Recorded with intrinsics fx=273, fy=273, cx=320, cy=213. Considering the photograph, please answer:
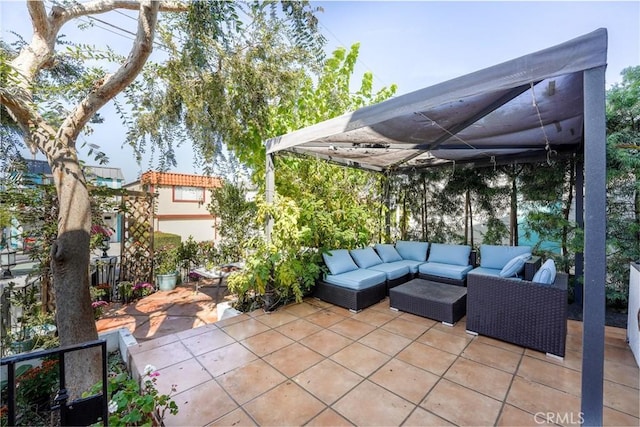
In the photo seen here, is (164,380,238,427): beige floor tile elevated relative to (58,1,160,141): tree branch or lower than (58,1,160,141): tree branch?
lower

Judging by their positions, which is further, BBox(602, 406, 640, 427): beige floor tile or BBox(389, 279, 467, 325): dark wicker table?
BBox(389, 279, 467, 325): dark wicker table

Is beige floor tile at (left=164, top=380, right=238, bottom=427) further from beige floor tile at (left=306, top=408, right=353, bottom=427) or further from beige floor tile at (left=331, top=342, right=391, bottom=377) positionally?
beige floor tile at (left=331, top=342, right=391, bottom=377)

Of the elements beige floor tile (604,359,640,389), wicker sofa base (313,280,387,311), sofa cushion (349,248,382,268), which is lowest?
beige floor tile (604,359,640,389)

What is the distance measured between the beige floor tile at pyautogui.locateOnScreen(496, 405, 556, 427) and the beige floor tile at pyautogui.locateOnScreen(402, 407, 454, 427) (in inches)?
16.3

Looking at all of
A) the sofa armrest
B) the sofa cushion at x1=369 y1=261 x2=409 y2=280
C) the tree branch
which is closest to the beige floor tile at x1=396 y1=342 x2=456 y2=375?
the sofa cushion at x1=369 y1=261 x2=409 y2=280

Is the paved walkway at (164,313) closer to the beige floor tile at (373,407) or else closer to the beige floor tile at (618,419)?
the beige floor tile at (373,407)

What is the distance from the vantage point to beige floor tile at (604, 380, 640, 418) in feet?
6.94

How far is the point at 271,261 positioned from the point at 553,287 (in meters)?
3.48

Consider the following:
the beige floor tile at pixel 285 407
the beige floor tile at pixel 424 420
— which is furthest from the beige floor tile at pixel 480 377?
the beige floor tile at pixel 285 407

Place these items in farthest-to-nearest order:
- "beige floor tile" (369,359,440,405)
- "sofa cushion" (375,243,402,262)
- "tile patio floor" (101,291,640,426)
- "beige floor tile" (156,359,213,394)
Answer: "sofa cushion" (375,243,402,262), "beige floor tile" (156,359,213,394), "beige floor tile" (369,359,440,405), "tile patio floor" (101,291,640,426)

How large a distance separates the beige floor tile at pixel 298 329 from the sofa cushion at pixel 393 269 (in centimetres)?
174

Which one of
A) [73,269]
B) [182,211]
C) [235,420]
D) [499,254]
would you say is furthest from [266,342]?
[182,211]

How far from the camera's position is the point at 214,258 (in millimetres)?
7070

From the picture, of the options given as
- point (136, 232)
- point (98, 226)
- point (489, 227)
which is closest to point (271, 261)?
point (98, 226)
